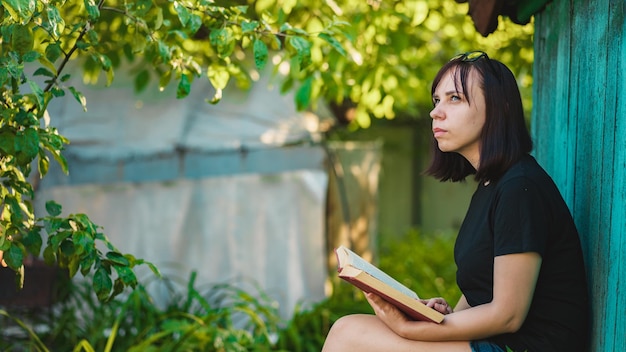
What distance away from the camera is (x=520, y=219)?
2244mm

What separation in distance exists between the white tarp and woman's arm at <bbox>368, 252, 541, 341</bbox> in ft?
10.3

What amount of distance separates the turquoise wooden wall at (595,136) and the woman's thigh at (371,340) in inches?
17.0

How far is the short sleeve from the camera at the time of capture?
221 cm

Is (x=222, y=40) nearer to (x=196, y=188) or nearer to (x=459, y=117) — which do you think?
(x=459, y=117)

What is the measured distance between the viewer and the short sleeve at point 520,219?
2215 mm

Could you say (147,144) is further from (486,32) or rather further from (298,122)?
(486,32)

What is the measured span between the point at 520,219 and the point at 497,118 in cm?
33

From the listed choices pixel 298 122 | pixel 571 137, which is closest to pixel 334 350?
pixel 571 137

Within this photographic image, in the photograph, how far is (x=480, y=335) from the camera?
2.30 meters

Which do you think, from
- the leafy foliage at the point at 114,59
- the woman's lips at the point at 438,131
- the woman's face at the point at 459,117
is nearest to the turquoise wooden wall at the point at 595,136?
the woman's face at the point at 459,117

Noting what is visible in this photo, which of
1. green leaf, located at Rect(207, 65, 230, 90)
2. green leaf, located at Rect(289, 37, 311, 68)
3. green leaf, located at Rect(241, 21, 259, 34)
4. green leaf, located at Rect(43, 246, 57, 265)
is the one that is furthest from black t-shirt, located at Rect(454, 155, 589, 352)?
green leaf, located at Rect(43, 246, 57, 265)

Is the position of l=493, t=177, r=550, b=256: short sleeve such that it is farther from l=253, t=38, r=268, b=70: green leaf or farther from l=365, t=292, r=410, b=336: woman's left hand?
l=253, t=38, r=268, b=70: green leaf

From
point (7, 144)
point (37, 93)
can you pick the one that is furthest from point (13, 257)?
point (37, 93)

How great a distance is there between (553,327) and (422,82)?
Result: 3.89 meters
